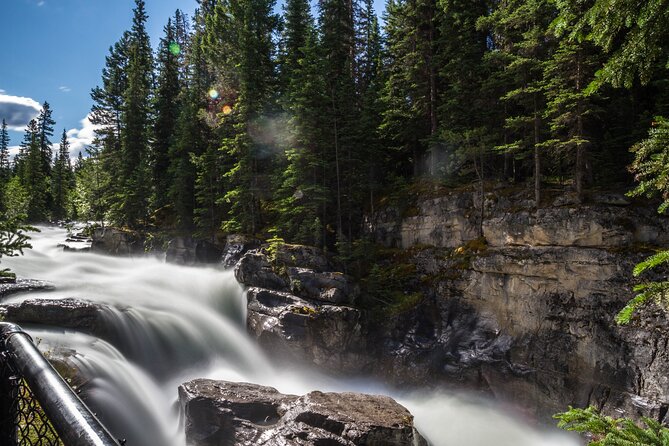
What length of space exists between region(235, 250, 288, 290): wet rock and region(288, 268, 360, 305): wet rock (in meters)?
0.75

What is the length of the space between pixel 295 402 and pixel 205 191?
775 inches

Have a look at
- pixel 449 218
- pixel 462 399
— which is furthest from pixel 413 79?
pixel 462 399

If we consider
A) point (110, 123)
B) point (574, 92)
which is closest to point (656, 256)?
point (574, 92)

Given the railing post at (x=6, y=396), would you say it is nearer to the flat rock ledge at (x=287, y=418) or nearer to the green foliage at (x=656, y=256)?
the green foliage at (x=656, y=256)

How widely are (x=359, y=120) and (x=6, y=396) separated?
21.4 m

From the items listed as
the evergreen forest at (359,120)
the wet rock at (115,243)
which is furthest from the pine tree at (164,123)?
the wet rock at (115,243)

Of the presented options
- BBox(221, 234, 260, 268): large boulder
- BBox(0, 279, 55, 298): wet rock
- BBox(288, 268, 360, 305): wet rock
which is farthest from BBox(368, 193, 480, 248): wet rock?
BBox(0, 279, 55, 298): wet rock

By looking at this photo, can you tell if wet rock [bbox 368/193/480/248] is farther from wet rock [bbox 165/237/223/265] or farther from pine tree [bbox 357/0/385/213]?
wet rock [bbox 165/237/223/265]

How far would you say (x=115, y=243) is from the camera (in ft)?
93.4

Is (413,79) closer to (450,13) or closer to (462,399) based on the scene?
(450,13)

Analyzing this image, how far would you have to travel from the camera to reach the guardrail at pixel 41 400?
54.1 inches

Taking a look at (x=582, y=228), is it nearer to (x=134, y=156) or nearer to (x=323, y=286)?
(x=323, y=286)

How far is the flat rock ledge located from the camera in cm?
948

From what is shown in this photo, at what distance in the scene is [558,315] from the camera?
14367 mm
